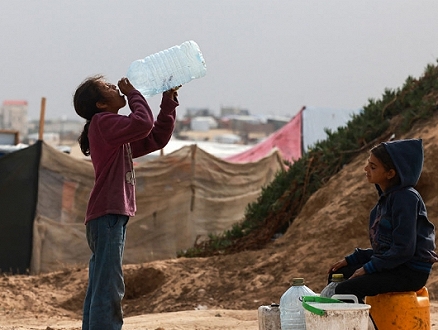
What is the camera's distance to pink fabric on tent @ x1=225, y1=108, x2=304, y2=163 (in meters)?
20.3

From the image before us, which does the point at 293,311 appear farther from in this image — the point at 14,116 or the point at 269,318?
the point at 14,116

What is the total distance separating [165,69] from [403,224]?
1842mm

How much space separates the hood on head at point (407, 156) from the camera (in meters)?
4.88

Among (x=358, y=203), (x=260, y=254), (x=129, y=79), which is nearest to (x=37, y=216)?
(x=260, y=254)

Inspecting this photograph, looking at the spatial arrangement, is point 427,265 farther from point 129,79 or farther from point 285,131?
point 285,131

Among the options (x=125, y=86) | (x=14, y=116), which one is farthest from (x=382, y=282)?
(x=14, y=116)

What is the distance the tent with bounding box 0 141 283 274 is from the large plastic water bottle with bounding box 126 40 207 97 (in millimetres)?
7138

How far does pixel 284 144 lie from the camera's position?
20.6 metres

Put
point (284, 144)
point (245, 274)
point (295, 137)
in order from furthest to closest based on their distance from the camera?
point (295, 137), point (284, 144), point (245, 274)

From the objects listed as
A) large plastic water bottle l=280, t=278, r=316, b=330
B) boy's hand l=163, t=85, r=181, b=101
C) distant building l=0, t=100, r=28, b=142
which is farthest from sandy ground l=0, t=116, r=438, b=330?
distant building l=0, t=100, r=28, b=142

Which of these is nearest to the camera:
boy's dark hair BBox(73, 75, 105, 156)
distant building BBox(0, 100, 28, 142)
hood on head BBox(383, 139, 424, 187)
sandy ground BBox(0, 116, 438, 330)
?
hood on head BBox(383, 139, 424, 187)

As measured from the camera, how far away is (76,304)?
972 cm

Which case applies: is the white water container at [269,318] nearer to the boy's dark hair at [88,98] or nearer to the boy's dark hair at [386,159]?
the boy's dark hair at [386,159]

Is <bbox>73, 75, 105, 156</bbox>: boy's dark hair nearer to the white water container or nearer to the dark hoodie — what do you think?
the white water container
